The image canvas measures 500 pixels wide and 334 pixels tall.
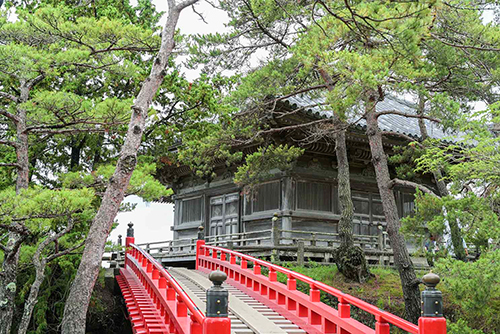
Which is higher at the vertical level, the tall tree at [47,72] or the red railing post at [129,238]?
the tall tree at [47,72]

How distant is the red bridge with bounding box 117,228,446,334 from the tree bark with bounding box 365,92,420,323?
2169 millimetres

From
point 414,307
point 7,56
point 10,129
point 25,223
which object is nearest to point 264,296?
point 414,307

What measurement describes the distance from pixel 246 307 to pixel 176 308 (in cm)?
202

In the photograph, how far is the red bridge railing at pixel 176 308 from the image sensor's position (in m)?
6.15

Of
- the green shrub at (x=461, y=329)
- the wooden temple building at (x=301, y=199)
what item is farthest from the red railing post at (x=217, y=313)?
the wooden temple building at (x=301, y=199)

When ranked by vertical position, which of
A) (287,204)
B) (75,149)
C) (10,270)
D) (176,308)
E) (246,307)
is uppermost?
(75,149)

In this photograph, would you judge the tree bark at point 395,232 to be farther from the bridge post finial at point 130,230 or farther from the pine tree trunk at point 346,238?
the bridge post finial at point 130,230

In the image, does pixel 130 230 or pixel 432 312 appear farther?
pixel 130 230

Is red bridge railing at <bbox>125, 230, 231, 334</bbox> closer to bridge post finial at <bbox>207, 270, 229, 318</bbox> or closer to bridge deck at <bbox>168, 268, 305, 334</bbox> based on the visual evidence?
bridge post finial at <bbox>207, 270, 229, 318</bbox>

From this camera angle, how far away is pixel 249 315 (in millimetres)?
9312

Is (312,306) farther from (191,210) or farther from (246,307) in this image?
(191,210)

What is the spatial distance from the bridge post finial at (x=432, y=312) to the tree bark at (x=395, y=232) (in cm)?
471

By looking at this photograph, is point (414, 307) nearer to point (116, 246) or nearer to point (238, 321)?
point (238, 321)

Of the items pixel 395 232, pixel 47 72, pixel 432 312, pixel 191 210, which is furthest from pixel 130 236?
pixel 432 312
